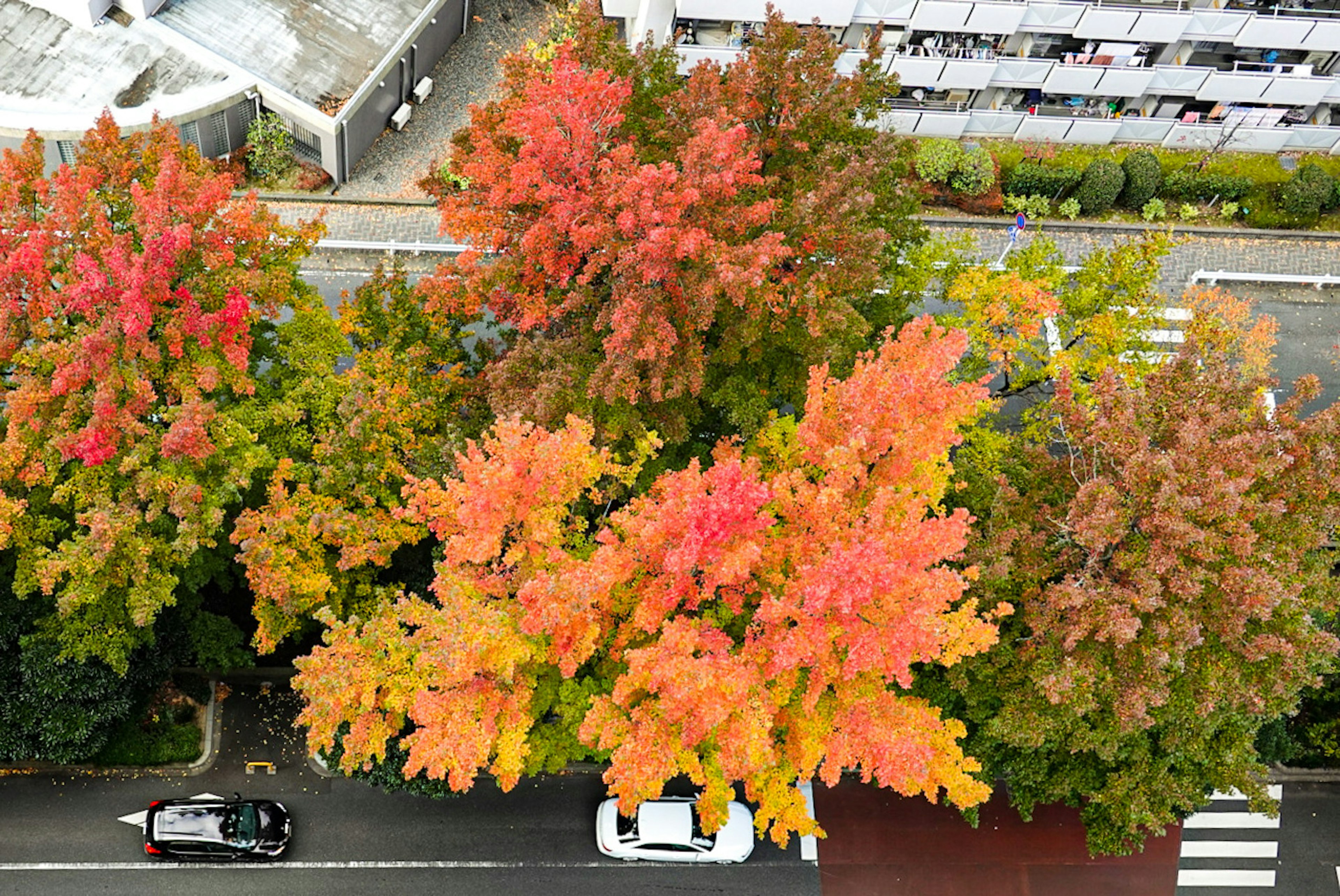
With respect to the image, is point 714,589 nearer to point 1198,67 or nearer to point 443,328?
point 443,328

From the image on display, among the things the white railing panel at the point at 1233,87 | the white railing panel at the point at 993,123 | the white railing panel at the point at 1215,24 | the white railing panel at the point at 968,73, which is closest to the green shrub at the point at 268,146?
the white railing panel at the point at 968,73

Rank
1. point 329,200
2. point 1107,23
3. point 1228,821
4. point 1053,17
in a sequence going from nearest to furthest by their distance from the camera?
point 1228,821
point 1053,17
point 1107,23
point 329,200

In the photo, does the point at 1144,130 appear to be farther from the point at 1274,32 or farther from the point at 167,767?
the point at 167,767

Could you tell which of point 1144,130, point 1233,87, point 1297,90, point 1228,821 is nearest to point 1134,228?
point 1144,130

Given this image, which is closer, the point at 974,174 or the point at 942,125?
the point at 974,174

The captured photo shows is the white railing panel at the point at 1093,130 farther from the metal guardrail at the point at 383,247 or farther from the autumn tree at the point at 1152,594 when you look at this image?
the metal guardrail at the point at 383,247
